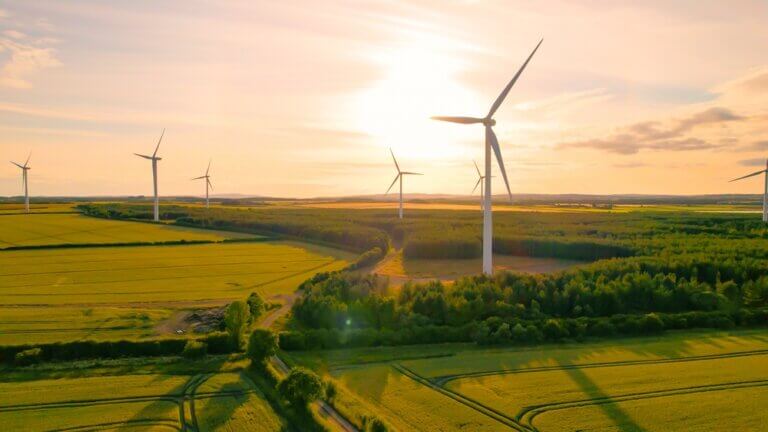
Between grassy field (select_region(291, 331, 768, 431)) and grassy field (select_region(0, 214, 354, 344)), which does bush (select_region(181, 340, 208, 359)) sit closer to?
grassy field (select_region(0, 214, 354, 344))

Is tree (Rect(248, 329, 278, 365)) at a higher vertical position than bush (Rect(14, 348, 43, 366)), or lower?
higher

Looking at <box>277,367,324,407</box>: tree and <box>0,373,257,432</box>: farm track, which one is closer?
<box>0,373,257,432</box>: farm track

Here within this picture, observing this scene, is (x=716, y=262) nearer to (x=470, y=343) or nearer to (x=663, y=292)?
(x=663, y=292)

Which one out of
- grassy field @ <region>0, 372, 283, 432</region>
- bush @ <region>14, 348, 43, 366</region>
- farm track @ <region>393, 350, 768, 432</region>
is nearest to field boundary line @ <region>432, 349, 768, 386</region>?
farm track @ <region>393, 350, 768, 432</region>

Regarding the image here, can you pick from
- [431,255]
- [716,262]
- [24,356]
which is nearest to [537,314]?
[716,262]

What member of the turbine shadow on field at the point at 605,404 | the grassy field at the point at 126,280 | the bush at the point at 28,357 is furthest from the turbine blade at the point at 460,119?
the bush at the point at 28,357

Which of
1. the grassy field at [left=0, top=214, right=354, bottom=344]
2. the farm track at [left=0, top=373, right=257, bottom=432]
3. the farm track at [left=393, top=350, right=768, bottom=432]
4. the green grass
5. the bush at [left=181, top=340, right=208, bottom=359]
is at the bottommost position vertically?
the farm track at [left=0, top=373, right=257, bottom=432]

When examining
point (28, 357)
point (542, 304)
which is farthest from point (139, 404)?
point (542, 304)
